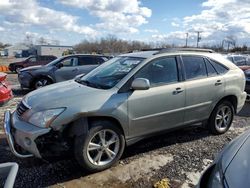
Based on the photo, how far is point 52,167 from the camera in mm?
4344

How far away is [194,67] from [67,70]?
6950 mm

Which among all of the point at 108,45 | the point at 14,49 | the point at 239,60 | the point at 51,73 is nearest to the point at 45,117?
the point at 51,73

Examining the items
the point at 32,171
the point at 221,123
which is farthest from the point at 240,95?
the point at 32,171

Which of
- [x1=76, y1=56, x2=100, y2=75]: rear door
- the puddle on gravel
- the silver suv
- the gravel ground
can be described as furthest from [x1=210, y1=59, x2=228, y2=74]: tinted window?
[x1=76, y1=56, x2=100, y2=75]: rear door

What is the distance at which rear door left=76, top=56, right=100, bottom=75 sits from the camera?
37.8ft

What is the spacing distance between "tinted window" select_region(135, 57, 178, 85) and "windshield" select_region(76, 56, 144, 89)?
18 centimetres

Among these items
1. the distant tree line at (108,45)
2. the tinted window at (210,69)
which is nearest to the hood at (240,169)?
the tinted window at (210,69)

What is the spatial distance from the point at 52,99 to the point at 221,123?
343cm

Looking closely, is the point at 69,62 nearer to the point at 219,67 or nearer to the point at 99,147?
the point at 219,67

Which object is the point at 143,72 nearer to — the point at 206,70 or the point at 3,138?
the point at 206,70

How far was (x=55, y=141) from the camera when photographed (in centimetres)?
388

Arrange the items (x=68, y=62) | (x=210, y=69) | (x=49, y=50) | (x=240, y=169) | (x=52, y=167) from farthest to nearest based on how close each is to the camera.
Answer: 1. (x=49, y=50)
2. (x=68, y=62)
3. (x=210, y=69)
4. (x=52, y=167)
5. (x=240, y=169)

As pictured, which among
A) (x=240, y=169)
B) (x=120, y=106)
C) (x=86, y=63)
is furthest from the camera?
(x=86, y=63)

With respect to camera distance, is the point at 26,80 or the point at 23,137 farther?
the point at 26,80
